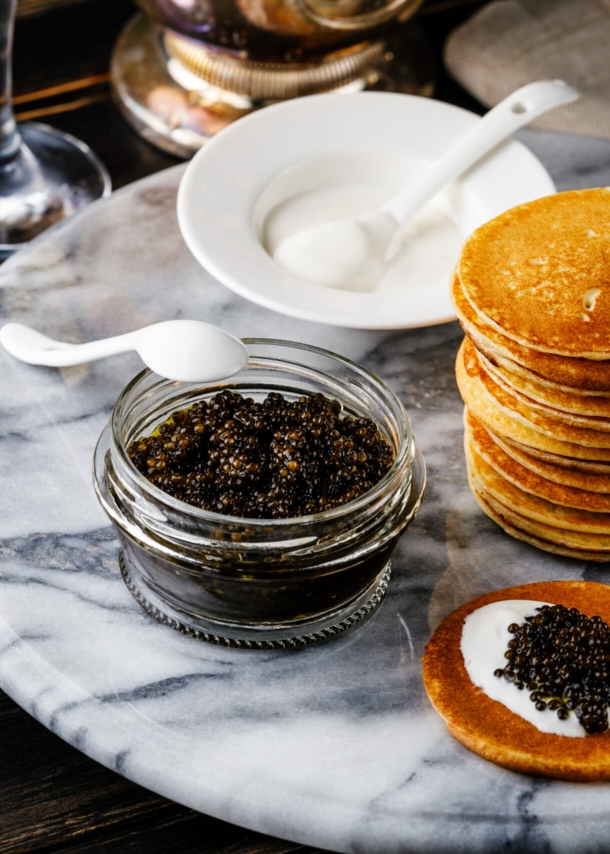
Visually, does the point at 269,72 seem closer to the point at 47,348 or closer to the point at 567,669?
the point at 47,348

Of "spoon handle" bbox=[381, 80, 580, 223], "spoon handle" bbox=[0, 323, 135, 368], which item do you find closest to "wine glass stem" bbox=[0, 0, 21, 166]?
"spoon handle" bbox=[0, 323, 135, 368]

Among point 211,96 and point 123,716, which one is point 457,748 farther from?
point 211,96

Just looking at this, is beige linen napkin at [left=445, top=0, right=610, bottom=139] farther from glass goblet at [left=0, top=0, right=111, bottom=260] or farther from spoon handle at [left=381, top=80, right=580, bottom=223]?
glass goblet at [left=0, top=0, right=111, bottom=260]

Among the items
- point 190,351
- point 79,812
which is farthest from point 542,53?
point 79,812

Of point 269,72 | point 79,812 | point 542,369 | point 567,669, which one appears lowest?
point 79,812

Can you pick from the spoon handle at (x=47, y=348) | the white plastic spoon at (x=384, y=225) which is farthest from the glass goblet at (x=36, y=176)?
the white plastic spoon at (x=384, y=225)

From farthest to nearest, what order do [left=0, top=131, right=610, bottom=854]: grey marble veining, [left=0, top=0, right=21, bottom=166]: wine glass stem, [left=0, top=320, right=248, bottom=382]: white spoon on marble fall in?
[left=0, top=0, right=21, bottom=166]: wine glass stem → [left=0, top=320, right=248, bottom=382]: white spoon on marble → [left=0, top=131, right=610, bottom=854]: grey marble veining

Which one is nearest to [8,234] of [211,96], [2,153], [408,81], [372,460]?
[2,153]
